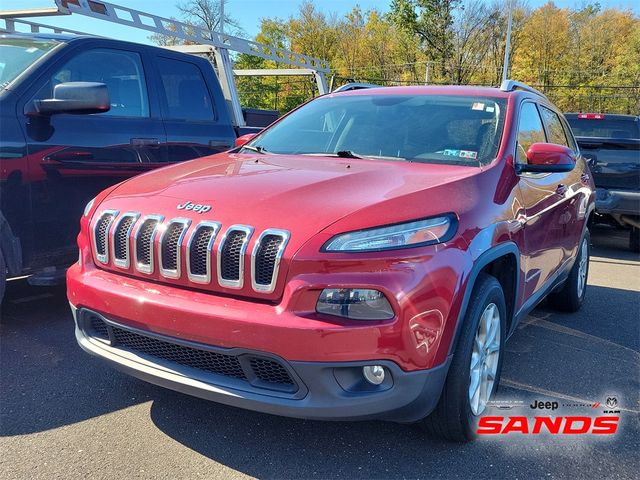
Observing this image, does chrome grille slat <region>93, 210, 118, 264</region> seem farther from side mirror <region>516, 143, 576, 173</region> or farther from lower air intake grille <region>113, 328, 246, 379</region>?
side mirror <region>516, 143, 576, 173</region>

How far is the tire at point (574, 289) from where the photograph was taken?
4.88m

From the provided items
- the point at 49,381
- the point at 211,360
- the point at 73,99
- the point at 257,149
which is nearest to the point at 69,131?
the point at 73,99

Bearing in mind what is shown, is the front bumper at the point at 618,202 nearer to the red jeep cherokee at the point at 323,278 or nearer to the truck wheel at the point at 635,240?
the truck wheel at the point at 635,240

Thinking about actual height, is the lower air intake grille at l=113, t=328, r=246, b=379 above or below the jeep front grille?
below

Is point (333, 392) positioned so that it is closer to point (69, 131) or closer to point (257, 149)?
point (257, 149)

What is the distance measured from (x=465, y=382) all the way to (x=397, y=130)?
167 centimetres

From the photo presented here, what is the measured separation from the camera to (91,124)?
13.7ft

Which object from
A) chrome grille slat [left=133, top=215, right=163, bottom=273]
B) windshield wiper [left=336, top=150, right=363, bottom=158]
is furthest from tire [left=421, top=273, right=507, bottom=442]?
chrome grille slat [left=133, top=215, right=163, bottom=273]

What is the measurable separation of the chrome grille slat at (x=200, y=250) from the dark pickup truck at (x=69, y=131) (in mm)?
1882

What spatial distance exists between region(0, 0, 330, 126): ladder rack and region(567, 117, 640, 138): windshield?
4433mm

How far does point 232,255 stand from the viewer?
2.33 meters

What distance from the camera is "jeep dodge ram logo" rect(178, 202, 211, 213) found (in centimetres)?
250

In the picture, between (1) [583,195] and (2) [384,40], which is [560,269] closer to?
(1) [583,195]

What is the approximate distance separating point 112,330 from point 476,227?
172 cm
